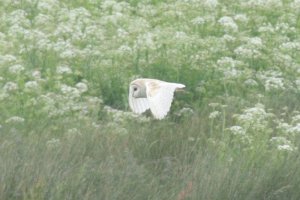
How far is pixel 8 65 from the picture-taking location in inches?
365

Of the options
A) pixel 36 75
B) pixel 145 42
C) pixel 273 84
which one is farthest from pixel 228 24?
pixel 36 75

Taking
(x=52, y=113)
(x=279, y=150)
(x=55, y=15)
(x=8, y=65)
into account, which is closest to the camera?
(x=279, y=150)

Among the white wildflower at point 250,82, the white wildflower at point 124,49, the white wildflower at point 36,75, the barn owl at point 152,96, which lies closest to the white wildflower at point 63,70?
the white wildflower at point 36,75

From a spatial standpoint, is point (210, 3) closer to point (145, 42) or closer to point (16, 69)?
point (145, 42)

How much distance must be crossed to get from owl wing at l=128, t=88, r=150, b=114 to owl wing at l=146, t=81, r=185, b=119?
21 centimetres

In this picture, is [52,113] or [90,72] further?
[90,72]

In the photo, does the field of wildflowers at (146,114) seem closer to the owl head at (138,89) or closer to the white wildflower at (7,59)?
the white wildflower at (7,59)

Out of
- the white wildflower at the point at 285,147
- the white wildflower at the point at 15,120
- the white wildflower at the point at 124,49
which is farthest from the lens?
the white wildflower at the point at 124,49

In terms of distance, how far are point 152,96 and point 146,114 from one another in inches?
33.3

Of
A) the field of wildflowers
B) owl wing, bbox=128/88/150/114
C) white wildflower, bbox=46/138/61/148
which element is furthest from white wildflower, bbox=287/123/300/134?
white wildflower, bbox=46/138/61/148

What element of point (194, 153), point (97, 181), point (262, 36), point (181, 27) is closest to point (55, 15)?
point (181, 27)

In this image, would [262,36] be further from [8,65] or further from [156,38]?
[8,65]

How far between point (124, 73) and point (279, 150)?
212 cm

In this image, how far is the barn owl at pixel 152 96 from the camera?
8172 millimetres
